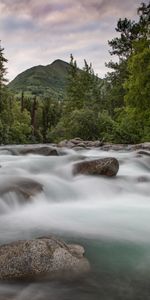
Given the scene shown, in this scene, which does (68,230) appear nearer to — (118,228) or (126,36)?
(118,228)

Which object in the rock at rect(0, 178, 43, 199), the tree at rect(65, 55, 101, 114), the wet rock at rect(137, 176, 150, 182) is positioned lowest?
the wet rock at rect(137, 176, 150, 182)

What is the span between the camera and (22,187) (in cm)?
894

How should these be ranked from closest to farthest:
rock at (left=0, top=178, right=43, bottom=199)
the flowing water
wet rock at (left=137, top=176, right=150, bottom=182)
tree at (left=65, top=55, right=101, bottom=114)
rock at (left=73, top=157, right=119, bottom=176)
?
the flowing water → rock at (left=0, top=178, right=43, bottom=199) → rock at (left=73, top=157, right=119, bottom=176) → wet rock at (left=137, top=176, right=150, bottom=182) → tree at (left=65, top=55, right=101, bottom=114)

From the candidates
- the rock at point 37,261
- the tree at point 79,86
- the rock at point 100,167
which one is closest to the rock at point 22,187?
the rock at point 100,167

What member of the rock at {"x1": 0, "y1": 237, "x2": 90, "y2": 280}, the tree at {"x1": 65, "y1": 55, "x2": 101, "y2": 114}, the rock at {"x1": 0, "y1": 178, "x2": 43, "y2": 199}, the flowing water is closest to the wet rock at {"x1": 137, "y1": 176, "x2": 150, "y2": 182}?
the flowing water

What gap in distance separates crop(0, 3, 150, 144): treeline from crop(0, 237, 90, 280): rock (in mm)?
21930

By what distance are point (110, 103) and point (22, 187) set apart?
130 feet

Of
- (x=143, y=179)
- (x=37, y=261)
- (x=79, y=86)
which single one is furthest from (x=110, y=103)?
(x=37, y=261)

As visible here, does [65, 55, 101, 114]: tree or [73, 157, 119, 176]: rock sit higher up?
[65, 55, 101, 114]: tree

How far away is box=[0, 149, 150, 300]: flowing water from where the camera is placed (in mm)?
4613

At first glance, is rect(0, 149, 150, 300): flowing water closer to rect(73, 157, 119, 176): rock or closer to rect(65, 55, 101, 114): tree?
rect(73, 157, 119, 176): rock

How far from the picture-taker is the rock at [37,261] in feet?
15.7

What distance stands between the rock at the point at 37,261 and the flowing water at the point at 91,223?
15 cm

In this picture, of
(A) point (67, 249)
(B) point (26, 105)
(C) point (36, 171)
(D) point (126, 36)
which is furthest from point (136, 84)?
(B) point (26, 105)
